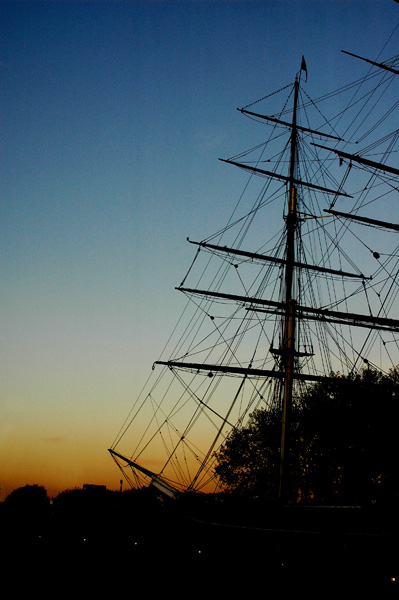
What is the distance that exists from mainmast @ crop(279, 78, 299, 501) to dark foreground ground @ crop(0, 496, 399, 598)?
6.89 ft

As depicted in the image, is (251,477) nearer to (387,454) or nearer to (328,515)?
(387,454)

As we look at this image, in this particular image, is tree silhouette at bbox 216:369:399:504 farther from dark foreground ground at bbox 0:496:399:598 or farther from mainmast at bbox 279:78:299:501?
dark foreground ground at bbox 0:496:399:598

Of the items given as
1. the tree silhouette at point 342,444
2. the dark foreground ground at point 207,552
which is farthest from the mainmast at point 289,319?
the tree silhouette at point 342,444

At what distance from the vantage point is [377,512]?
647 inches

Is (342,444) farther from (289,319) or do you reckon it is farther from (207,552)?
(207,552)

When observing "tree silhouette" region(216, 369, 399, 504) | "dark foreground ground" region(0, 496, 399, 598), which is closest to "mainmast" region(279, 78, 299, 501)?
"dark foreground ground" region(0, 496, 399, 598)

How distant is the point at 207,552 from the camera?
21.3m

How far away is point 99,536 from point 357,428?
16.3 meters

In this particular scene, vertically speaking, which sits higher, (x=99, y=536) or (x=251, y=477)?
(x=251, y=477)

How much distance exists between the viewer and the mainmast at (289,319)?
834 inches

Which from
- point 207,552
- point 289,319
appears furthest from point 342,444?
point 207,552

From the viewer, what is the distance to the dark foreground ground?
56.0 ft

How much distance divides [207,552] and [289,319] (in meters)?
11.1

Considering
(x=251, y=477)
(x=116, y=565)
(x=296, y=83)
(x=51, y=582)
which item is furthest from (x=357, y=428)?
(x=296, y=83)
